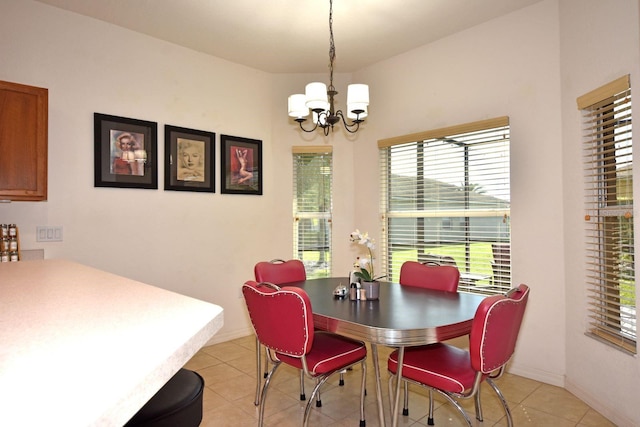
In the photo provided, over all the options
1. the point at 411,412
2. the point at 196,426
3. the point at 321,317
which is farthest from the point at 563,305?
the point at 196,426

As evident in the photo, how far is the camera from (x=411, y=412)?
257cm

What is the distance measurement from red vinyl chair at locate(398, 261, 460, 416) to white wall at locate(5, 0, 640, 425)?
0.83 m

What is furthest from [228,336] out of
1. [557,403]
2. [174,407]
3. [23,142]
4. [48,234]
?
[174,407]

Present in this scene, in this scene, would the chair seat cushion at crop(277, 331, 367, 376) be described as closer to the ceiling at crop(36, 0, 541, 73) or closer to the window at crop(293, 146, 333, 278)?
the window at crop(293, 146, 333, 278)

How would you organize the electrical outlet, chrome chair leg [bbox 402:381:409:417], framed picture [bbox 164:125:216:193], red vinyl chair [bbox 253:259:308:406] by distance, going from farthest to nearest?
framed picture [bbox 164:125:216:193]
the electrical outlet
red vinyl chair [bbox 253:259:308:406]
chrome chair leg [bbox 402:381:409:417]

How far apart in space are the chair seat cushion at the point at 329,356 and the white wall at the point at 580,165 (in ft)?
5.01

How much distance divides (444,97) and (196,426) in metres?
3.40

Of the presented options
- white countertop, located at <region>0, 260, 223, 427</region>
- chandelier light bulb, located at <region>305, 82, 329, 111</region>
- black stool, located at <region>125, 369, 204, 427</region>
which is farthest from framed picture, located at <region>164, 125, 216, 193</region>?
black stool, located at <region>125, 369, 204, 427</region>

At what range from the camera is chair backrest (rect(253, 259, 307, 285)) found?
2.90 m

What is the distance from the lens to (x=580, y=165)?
2.73 m

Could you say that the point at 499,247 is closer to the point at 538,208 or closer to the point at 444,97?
the point at 538,208

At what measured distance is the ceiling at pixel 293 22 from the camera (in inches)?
120

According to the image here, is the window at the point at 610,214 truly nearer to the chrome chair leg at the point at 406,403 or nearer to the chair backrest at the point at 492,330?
the chair backrest at the point at 492,330

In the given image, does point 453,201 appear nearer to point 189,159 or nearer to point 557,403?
point 557,403
